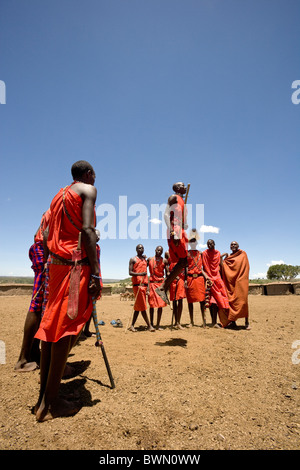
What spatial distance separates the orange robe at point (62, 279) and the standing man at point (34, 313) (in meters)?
0.95

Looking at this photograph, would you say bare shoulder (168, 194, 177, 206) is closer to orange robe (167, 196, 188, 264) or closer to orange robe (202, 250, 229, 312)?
orange robe (167, 196, 188, 264)

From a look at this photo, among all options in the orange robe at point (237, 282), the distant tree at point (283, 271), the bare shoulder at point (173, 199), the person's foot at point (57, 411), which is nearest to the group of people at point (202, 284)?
the orange robe at point (237, 282)

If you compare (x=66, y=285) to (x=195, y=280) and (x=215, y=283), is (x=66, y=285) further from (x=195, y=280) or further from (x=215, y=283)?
(x=215, y=283)

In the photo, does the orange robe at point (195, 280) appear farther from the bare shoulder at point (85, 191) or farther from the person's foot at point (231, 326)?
the bare shoulder at point (85, 191)

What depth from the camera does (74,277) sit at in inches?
86.6

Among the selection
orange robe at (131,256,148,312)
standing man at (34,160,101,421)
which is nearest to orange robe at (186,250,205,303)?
orange robe at (131,256,148,312)

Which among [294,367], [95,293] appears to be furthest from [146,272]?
[95,293]

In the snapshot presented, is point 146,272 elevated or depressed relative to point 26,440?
elevated

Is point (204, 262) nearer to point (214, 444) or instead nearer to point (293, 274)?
point (214, 444)

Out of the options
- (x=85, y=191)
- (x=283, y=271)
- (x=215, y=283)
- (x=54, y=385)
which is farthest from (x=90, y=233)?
(x=283, y=271)

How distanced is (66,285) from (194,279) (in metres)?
5.35

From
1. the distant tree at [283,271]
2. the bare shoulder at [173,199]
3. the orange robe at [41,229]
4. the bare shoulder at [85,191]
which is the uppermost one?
the bare shoulder at [173,199]

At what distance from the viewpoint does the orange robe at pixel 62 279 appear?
2.13 meters
